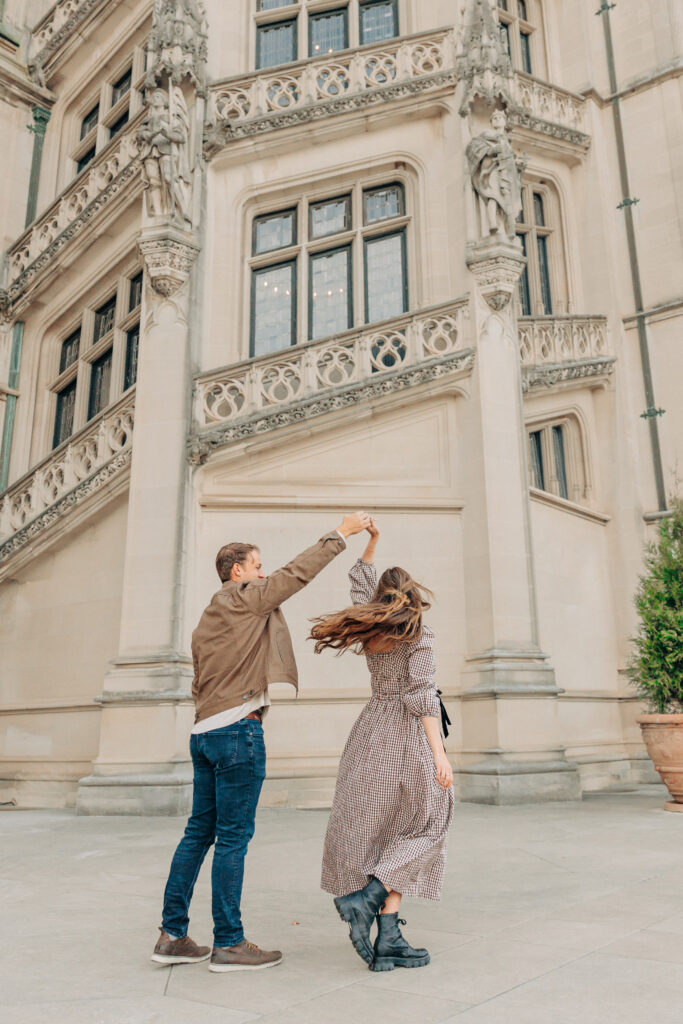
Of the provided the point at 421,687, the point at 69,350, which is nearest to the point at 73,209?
the point at 69,350

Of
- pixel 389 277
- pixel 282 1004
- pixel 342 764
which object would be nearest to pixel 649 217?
pixel 389 277

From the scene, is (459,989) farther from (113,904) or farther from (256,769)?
(113,904)

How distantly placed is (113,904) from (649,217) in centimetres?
1411

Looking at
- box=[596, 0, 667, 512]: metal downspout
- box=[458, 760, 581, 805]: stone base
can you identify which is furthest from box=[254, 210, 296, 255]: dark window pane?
box=[458, 760, 581, 805]: stone base

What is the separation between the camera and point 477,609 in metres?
10.2

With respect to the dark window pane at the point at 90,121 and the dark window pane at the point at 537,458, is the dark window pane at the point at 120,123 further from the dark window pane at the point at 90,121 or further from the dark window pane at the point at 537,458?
the dark window pane at the point at 537,458

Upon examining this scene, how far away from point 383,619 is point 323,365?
7.86 m

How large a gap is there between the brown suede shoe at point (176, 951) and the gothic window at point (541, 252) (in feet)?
39.8

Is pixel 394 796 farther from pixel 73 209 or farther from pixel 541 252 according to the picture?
pixel 73 209

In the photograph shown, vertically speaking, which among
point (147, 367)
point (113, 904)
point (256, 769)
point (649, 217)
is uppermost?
point (649, 217)

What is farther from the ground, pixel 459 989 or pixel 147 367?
pixel 147 367

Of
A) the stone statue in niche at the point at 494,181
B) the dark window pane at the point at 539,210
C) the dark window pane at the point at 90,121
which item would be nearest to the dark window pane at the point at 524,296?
the dark window pane at the point at 539,210

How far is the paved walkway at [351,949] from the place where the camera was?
2.84 meters

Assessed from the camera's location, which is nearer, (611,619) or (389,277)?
(389,277)
